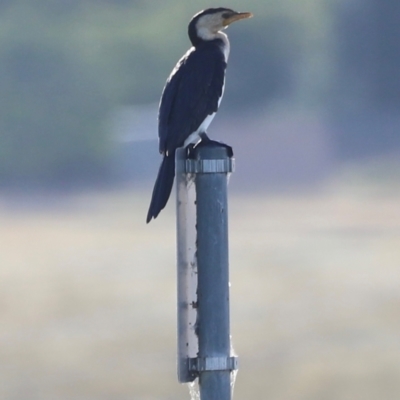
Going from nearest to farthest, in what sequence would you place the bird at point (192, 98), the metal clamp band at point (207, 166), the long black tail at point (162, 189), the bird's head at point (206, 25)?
1. the metal clamp band at point (207, 166)
2. the long black tail at point (162, 189)
3. the bird at point (192, 98)
4. the bird's head at point (206, 25)

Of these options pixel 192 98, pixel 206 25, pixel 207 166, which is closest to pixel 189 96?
pixel 192 98

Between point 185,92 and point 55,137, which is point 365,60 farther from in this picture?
point 185,92

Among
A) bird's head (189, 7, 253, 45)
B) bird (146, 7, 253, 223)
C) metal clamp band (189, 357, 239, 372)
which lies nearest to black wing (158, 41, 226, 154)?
bird (146, 7, 253, 223)

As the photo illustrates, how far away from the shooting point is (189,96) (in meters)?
3.92

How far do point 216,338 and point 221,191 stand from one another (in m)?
0.34

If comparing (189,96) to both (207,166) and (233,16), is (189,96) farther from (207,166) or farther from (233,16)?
(207,166)

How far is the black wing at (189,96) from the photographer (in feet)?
12.6

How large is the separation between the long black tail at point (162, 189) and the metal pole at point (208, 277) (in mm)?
582

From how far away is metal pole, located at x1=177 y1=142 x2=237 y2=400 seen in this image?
2803 mm

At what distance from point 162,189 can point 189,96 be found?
0.54 metres

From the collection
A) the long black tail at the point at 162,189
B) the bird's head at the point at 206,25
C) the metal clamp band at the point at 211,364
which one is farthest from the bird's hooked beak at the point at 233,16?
the metal clamp band at the point at 211,364

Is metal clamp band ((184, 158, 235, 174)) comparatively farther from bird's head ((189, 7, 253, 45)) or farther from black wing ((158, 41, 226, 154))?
bird's head ((189, 7, 253, 45))

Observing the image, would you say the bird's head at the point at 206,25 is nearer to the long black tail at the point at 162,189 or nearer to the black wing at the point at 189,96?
the black wing at the point at 189,96

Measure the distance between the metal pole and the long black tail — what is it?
0.58 m
